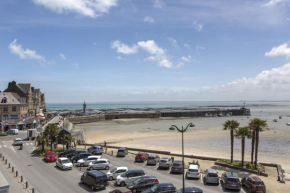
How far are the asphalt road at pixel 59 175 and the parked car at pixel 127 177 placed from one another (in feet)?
2.96

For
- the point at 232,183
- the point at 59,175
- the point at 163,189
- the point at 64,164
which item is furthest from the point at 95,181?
the point at 232,183

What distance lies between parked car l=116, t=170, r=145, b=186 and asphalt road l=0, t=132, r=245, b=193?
2.96 feet

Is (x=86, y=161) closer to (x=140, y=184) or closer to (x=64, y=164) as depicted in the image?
(x=64, y=164)

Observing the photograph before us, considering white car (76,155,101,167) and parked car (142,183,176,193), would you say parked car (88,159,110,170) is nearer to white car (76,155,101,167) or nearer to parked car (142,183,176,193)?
white car (76,155,101,167)

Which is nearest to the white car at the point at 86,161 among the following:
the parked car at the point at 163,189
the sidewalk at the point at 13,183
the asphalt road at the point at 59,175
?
the asphalt road at the point at 59,175

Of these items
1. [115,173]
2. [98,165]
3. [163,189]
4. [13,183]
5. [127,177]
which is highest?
[163,189]

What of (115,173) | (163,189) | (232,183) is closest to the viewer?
(163,189)

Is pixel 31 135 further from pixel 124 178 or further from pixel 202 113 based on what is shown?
pixel 202 113

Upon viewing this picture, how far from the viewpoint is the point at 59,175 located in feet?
102

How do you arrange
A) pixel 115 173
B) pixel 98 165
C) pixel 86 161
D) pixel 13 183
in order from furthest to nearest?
1. pixel 86 161
2. pixel 98 165
3. pixel 115 173
4. pixel 13 183

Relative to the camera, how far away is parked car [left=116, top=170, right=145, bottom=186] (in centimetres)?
2722

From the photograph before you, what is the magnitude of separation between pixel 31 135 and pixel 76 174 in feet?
108

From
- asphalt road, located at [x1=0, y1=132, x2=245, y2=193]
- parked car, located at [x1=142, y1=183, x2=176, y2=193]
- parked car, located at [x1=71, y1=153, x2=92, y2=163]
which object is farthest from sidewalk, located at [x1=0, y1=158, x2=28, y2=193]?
parked car, located at [x1=142, y1=183, x2=176, y2=193]

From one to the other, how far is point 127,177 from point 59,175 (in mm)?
9211
